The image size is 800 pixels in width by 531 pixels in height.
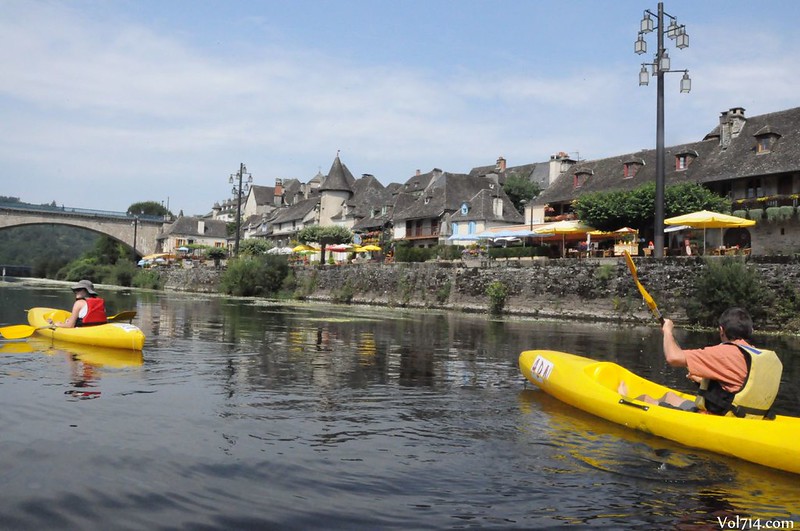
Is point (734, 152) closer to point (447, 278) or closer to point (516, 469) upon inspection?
point (447, 278)

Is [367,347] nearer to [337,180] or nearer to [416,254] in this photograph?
[416,254]

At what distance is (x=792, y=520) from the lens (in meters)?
4.82

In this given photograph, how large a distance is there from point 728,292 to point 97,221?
248 feet

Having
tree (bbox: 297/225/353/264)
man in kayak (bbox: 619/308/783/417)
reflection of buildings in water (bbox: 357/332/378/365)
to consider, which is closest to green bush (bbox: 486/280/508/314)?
reflection of buildings in water (bbox: 357/332/378/365)

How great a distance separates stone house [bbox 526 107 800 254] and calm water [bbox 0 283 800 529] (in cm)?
2251

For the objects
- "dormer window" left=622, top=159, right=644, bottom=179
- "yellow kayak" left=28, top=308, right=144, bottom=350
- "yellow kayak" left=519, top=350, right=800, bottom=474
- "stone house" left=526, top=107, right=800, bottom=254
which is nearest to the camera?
"yellow kayak" left=519, top=350, right=800, bottom=474

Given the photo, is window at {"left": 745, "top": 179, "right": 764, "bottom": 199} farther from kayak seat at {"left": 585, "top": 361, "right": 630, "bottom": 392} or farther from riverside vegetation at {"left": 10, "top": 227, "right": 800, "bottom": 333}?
kayak seat at {"left": 585, "top": 361, "right": 630, "bottom": 392}

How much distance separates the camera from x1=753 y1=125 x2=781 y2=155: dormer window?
3284 centimetres

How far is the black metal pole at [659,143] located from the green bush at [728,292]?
1.88 meters

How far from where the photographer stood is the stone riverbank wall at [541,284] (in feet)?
80.8

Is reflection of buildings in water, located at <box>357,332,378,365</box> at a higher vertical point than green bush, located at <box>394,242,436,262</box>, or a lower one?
lower

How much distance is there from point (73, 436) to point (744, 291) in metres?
20.3

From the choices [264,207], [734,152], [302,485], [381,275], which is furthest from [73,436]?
[264,207]

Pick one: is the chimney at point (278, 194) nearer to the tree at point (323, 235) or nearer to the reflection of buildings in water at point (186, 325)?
the tree at point (323, 235)
